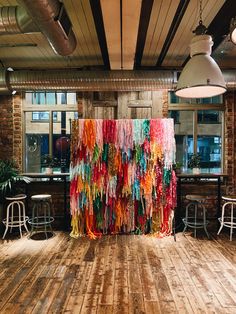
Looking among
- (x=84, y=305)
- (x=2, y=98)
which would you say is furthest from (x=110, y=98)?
(x=84, y=305)

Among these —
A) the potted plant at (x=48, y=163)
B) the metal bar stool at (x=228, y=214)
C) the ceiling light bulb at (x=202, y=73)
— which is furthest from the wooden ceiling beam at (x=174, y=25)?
the potted plant at (x=48, y=163)

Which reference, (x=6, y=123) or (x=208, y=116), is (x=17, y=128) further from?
(x=208, y=116)

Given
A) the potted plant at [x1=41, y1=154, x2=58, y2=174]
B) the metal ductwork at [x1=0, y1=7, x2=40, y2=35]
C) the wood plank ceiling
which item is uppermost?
the wood plank ceiling

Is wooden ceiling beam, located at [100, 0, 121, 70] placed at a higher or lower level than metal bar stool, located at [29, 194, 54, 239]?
higher

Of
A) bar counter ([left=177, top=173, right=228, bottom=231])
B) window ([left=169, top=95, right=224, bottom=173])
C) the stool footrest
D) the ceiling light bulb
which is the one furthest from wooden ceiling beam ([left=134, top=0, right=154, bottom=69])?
the stool footrest

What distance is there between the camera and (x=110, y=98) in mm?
5445

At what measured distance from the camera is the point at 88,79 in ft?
15.1

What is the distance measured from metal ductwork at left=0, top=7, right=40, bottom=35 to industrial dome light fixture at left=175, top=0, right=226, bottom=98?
5.29 feet

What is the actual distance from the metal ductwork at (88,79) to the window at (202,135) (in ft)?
3.25

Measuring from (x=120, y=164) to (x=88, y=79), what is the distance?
1493mm

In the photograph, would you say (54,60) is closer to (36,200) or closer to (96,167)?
(96,167)

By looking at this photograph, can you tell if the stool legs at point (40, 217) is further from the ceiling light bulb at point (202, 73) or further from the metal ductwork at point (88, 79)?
the ceiling light bulb at point (202, 73)

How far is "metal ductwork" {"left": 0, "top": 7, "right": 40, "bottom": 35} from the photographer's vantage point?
2.80 meters

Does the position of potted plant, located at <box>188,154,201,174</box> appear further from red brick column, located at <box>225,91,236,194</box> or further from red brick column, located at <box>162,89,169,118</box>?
red brick column, located at <box>162,89,169,118</box>
